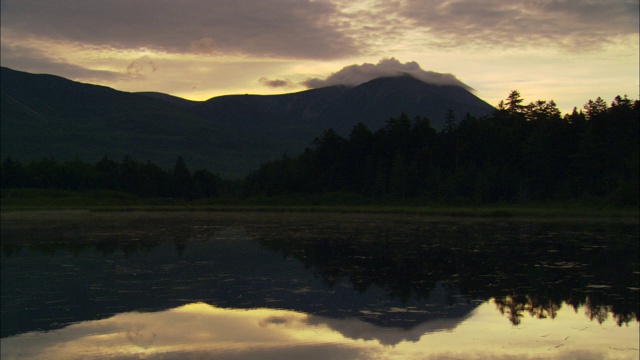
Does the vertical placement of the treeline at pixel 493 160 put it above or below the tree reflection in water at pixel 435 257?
above

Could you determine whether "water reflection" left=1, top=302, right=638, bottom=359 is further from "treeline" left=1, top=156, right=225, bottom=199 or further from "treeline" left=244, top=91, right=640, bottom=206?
"treeline" left=1, top=156, right=225, bottom=199

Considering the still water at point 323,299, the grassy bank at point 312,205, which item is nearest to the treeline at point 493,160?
the grassy bank at point 312,205

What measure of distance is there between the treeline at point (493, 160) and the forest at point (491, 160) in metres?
0.12

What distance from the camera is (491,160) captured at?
272 ft

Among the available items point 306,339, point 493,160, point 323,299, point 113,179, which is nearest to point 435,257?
point 323,299

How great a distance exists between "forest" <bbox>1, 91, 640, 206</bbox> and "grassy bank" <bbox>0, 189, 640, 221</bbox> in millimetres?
2578

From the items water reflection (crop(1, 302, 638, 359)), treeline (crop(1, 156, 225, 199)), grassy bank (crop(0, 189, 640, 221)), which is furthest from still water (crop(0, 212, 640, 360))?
treeline (crop(1, 156, 225, 199))

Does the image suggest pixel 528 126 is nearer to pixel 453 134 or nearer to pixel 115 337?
pixel 453 134

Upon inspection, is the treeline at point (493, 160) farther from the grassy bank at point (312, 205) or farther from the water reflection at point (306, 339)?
the water reflection at point (306, 339)

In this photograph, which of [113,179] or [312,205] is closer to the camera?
[312,205]

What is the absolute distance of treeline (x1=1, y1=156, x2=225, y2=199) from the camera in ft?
378

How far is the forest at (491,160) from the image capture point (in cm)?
7156

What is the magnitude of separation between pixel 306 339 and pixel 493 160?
71014 millimetres

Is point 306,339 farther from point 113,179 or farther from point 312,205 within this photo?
point 113,179
